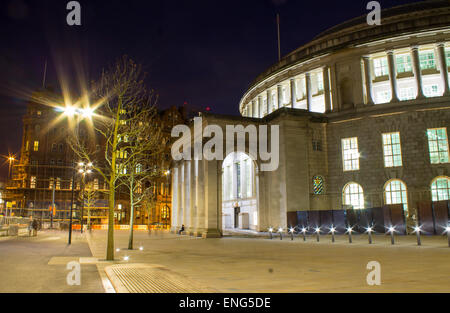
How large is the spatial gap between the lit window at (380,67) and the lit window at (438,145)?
10199 mm

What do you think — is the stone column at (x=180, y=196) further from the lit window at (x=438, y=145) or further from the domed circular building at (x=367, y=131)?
the lit window at (x=438, y=145)

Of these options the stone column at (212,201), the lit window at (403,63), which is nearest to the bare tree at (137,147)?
the stone column at (212,201)

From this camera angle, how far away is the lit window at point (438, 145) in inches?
1500

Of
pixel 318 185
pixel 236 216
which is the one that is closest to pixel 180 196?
pixel 236 216

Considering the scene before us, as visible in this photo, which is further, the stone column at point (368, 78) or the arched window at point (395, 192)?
the stone column at point (368, 78)

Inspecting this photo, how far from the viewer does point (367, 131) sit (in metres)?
41.9

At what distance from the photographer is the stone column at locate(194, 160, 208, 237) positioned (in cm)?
3997

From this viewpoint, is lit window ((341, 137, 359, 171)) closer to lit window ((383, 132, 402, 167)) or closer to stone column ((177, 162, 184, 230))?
lit window ((383, 132, 402, 167))

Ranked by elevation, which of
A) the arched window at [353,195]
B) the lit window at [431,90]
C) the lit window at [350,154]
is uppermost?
the lit window at [431,90]

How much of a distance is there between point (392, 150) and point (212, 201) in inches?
824

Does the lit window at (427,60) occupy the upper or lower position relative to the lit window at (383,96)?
upper
